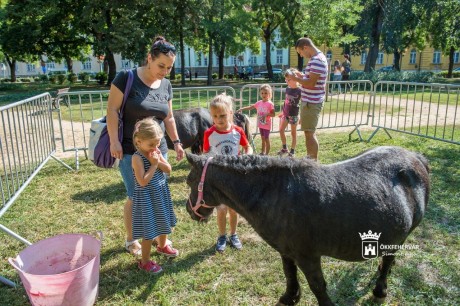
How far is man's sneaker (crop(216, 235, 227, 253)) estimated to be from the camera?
363cm

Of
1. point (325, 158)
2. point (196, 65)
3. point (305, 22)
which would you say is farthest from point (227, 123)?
point (196, 65)

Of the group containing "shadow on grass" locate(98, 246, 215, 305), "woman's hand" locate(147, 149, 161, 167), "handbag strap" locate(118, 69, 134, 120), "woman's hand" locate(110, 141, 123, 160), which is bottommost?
"shadow on grass" locate(98, 246, 215, 305)

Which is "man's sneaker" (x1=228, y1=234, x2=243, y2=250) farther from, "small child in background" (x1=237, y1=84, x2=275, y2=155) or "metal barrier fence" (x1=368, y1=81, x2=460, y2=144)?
"metal barrier fence" (x1=368, y1=81, x2=460, y2=144)

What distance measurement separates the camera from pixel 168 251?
355 cm

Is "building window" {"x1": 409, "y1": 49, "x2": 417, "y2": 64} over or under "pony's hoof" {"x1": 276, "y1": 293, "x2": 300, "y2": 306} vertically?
over

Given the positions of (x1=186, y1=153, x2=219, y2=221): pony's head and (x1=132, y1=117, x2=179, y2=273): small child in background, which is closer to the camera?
(x1=186, y1=153, x2=219, y2=221): pony's head

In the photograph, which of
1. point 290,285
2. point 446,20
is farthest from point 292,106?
point 446,20

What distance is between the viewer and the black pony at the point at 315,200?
7.09 ft

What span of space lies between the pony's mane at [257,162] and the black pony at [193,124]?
339 centimetres

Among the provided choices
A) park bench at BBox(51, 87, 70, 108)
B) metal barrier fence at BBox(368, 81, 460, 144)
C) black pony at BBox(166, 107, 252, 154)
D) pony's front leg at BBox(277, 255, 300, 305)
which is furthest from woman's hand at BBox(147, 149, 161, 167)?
metal barrier fence at BBox(368, 81, 460, 144)

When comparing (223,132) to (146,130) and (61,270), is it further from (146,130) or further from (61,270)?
(61,270)

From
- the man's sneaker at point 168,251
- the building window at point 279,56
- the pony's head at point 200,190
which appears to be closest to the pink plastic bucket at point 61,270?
the man's sneaker at point 168,251

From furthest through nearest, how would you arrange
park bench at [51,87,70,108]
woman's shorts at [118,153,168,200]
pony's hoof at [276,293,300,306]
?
park bench at [51,87,70,108] → woman's shorts at [118,153,168,200] → pony's hoof at [276,293,300,306]

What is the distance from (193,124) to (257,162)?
12.2ft
